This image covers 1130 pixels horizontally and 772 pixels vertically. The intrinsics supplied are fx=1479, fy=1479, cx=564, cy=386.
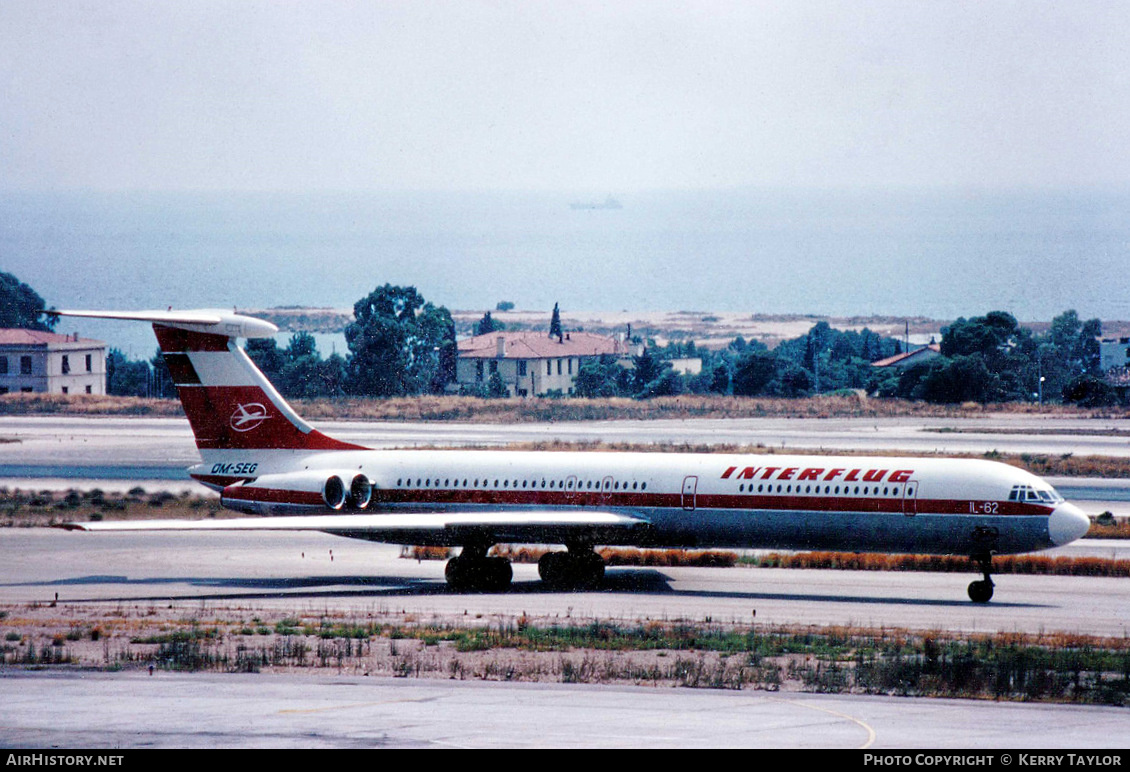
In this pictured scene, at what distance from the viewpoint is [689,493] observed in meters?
34.7

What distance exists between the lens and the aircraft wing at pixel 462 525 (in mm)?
34562

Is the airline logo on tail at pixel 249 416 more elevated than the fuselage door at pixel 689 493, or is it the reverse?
the airline logo on tail at pixel 249 416

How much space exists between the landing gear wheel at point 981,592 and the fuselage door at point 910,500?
2.18m

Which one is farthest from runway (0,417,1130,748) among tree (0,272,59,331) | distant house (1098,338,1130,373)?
tree (0,272,59,331)

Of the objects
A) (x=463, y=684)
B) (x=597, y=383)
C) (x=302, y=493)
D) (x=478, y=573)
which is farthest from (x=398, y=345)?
(x=463, y=684)

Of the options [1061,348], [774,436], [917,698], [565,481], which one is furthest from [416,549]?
[1061,348]

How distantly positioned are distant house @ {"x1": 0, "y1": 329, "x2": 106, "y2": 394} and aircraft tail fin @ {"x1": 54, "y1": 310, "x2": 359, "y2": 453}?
97.0m

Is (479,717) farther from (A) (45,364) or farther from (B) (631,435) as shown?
(A) (45,364)

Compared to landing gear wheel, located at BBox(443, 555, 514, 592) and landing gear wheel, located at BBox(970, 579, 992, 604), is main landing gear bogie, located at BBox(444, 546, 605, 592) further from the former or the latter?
landing gear wheel, located at BBox(970, 579, 992, 604)

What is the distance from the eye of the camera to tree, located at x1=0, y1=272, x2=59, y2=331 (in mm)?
180000

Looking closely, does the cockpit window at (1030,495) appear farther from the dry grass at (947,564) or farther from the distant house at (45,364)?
the distant house at (45,364)

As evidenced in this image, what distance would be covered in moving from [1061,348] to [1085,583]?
158958 mm

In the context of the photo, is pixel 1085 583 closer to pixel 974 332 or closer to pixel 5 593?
pixel 5 593

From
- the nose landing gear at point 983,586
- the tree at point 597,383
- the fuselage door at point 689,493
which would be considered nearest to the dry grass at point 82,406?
the tree at point 597,383
